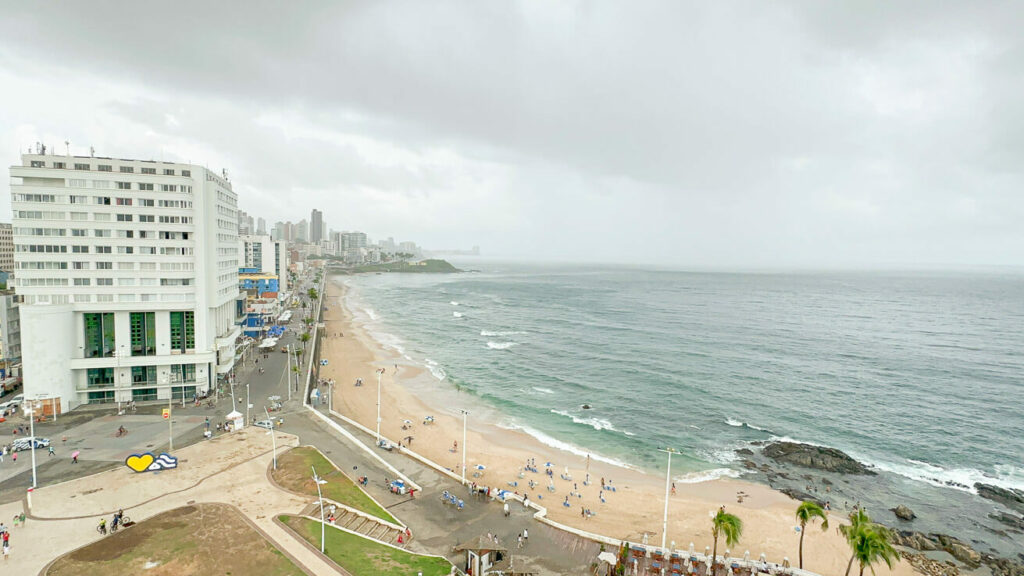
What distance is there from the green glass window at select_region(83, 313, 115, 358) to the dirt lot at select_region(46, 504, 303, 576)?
32.3 metres

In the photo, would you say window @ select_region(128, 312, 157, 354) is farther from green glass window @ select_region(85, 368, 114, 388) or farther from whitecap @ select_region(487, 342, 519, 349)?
whitecap @ select_region(487, 342, 519, 349)

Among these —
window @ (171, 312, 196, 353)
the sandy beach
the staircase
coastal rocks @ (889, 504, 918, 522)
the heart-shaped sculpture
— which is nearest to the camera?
the staircase

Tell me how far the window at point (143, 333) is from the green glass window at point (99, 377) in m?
3.13

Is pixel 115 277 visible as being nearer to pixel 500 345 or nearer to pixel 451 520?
pixel 451 520

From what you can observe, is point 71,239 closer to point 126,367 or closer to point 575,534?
point 126,367

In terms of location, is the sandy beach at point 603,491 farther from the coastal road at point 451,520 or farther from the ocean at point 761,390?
the coastal road at point 451,520

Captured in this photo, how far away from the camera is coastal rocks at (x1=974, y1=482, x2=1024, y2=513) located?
47.2 meters

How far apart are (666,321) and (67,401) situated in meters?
129

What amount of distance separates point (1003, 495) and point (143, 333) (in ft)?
303

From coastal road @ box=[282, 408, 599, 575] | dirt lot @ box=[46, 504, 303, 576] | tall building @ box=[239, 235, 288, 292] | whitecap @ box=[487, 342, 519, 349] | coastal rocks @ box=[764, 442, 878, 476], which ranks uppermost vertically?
tall building @ box=[239, 235, 288, 292]

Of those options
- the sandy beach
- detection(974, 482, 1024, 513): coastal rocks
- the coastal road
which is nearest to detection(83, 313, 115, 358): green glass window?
the sandy beach

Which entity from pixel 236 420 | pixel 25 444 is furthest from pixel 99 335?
pixel 236 420

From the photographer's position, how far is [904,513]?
44125 millimetres

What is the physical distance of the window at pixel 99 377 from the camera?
180 ft
